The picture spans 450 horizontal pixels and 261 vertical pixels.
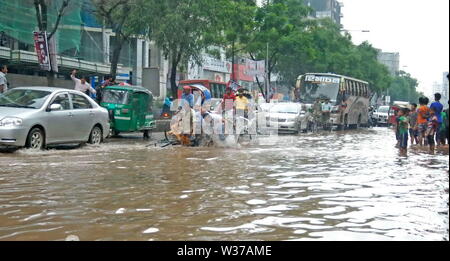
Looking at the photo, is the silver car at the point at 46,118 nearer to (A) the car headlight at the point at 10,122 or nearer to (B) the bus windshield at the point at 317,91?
(A) the car headlight at the point at 10,122

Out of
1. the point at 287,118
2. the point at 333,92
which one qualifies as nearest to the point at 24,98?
the point at 287,118

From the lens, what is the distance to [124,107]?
1755 cm

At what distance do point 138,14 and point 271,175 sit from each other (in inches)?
649

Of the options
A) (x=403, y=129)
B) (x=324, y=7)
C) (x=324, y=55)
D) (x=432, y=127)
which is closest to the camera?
(x=403, y=129)

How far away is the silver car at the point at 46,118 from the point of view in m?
12.1

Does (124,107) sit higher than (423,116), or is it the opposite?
(124,107)

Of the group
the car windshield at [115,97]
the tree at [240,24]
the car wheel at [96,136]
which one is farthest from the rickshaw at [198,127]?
the tree at [240,24]

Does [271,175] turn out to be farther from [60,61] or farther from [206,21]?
[60,61]

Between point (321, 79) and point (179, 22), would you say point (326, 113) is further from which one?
point (179, 22)

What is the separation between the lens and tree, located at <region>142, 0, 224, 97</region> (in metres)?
24.6

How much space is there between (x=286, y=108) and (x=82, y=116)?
14.2 m

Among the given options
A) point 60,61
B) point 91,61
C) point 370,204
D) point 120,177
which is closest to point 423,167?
point 370,204

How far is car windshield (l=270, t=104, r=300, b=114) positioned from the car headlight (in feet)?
52.8

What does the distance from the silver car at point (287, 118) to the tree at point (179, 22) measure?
4597mm
